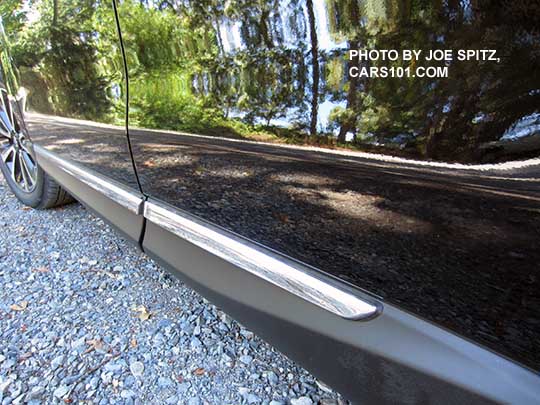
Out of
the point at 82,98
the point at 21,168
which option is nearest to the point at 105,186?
the point at 82,98

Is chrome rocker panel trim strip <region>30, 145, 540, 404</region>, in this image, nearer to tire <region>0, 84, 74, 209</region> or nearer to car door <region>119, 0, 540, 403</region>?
car door <region>119, 0, 540, 403</region>

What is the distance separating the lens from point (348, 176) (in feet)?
2.71

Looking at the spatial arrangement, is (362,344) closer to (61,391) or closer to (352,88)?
(352,88)

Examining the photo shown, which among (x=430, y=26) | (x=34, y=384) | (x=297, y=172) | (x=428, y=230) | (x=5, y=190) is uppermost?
(x=430, y=26)

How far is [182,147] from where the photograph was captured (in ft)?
3.93

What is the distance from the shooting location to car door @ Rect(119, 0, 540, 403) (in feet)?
2.02

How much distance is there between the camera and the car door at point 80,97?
1.35 metres

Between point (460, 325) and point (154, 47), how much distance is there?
1.06 meters

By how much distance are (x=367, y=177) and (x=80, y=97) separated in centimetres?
134

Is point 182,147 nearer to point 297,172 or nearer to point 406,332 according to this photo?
point 297,172

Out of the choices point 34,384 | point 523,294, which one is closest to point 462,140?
point 523,294

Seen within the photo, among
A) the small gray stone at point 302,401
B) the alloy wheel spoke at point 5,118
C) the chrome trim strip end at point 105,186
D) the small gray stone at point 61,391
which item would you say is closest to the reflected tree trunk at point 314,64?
the chrome trim strip end at point 105,186

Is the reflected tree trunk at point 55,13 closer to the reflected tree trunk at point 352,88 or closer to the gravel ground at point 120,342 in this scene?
Result: the gravel ground at point 120,342

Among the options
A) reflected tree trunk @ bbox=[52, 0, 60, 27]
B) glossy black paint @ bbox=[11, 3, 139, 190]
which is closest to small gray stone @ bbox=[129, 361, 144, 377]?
glossy black paint @ bbox=[11, 3, 139, 190]
